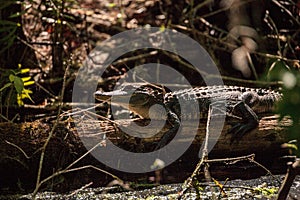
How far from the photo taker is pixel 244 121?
3381 millimetres

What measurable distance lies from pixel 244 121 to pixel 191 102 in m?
0.36

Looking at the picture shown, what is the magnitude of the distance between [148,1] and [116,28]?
607mm

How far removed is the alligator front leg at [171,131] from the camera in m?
3.27

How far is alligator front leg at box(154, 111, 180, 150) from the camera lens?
129 inches

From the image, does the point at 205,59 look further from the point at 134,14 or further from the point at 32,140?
the point at 32,140

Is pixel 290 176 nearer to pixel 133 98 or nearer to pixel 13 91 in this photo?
pixel 133 98

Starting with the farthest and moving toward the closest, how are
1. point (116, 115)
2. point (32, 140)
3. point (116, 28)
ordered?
point (116, 28), point (116, 115), point (32, 140)

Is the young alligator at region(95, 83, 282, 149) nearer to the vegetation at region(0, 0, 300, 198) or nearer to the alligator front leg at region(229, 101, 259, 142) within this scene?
the alligator front leg at region(229, 101, 259, 142)

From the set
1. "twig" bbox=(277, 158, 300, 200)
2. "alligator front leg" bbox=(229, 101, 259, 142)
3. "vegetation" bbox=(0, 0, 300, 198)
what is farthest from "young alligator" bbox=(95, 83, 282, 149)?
"twig" bbox=(277, 158, 300, 200)

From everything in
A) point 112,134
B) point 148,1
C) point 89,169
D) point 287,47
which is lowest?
point 89,169

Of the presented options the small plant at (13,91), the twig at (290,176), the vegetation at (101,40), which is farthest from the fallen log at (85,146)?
the twig at (290,176)

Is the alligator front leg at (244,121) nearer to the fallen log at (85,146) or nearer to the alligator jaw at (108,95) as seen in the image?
the fallen log at (85,146)

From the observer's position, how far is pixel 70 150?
10.6 ft

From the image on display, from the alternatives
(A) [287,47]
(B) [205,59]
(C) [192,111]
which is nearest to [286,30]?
(A) [287,47]
